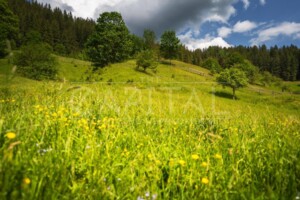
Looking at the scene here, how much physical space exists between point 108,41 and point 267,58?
466 ft

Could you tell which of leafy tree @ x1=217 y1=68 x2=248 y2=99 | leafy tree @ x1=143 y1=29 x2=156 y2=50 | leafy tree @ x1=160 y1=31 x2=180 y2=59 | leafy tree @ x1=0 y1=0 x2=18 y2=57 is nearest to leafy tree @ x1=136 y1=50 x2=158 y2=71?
leafy tree @ x1=217 y1=68 x2=248 y2=99

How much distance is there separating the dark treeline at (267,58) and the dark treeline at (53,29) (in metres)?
60.5

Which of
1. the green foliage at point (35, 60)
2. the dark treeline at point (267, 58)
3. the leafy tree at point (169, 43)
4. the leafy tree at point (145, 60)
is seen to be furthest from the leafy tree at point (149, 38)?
the green foliage at point (35, 60)

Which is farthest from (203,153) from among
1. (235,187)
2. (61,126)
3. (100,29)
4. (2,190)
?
(100,29)

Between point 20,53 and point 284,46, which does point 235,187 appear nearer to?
point 20,53

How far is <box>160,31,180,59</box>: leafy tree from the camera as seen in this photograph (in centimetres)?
8994

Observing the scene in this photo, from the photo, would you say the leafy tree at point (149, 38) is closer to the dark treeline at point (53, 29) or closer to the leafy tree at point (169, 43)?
the leafy tree at point (169, 43)

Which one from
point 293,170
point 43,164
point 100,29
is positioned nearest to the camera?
point 43,164

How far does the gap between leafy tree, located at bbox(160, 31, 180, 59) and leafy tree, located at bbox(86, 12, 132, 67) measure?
3127 cm

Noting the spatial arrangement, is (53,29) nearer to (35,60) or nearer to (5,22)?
(5,22)

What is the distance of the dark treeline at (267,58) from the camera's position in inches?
5512

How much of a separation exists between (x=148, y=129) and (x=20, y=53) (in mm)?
40233

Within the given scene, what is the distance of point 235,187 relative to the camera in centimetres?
240

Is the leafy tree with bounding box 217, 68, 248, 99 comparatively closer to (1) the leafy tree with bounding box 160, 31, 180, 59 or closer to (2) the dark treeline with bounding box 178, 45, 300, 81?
(1) the leafy tree with bounding box 160, 31, 180, 59
